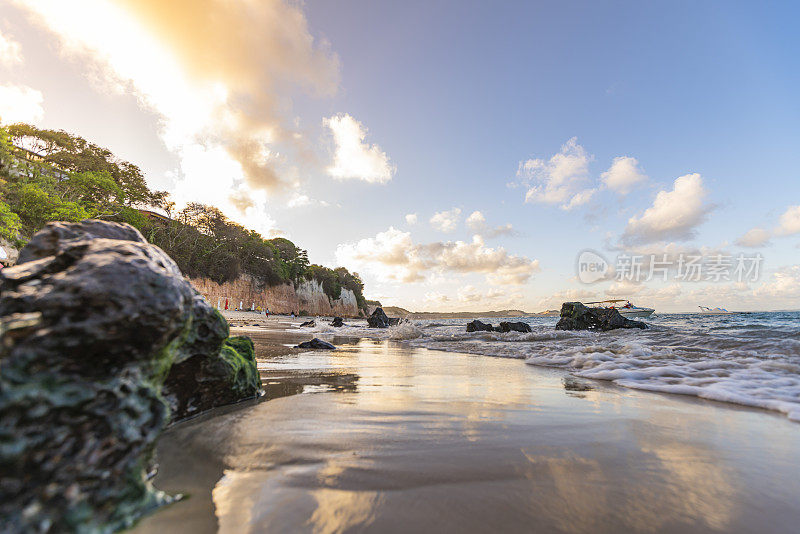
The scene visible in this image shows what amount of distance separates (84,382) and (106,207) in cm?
3865

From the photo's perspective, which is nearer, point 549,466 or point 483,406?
point 549,466

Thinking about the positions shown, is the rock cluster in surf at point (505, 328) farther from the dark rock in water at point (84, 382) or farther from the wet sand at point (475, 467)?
the dark rock in water at point (84, 382)

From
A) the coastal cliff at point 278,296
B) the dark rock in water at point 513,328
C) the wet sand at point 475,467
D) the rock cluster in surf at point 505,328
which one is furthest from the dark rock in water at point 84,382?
the coastal cliff at point 278,296

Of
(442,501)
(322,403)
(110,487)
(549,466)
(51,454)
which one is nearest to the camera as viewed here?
(51,454)

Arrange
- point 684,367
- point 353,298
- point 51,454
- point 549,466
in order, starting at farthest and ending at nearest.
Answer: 1. point 353,298
2. point 684,367
3. point 549,466
4. point 51,454

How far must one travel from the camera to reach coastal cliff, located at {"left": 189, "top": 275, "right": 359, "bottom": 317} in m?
42.9

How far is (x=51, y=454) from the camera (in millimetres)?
901

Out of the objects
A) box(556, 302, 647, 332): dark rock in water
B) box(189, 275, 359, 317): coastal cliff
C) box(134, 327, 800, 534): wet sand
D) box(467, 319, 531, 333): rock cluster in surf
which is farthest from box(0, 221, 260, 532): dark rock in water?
box(189, 275, 359, 317): coastal cliff

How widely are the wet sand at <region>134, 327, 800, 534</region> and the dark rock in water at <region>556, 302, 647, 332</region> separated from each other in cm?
1389

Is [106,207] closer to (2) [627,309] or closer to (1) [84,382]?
(1) [84,382]

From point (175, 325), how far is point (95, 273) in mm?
317

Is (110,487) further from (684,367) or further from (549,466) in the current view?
(684,367)

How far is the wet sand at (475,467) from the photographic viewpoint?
128 cm

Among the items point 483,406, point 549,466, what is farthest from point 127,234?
point 483,406
